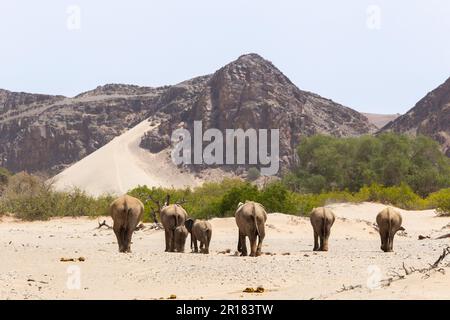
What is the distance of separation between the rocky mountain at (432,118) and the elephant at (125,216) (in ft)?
299

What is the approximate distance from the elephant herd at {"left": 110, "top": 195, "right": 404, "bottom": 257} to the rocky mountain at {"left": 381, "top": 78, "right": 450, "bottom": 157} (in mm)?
86217

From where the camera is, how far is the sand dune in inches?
4488

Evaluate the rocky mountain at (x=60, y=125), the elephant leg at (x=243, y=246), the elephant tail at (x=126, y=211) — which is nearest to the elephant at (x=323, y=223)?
the elephant leg at (x=243, y=246)

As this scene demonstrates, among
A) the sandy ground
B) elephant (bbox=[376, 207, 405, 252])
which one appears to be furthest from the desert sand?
the sandy ground

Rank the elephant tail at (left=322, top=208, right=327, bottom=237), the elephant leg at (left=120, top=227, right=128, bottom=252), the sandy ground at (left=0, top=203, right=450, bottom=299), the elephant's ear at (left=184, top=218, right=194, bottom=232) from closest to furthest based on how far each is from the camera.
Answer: the sandy ground at (left=0, top=203, right=450, bottom=299) < the elephant leg at (left=120, top=227, right=128, bottom=252) < the elephant tail at (left=322, top=208, right=327, bottom=237) < the elephant's ear at (left=184, top=218, right=194, bottom=232)

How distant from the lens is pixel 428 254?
18969 mm

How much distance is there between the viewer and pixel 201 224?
20.6 metres

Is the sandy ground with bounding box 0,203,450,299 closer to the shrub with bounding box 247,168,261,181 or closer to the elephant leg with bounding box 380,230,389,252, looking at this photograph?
the elephant leg with bounding box 380,230,389,252

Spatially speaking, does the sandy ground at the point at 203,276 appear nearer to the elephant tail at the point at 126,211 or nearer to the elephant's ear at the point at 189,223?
the elephant tail at the point at 126,211

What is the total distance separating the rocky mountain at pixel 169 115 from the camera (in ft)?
392

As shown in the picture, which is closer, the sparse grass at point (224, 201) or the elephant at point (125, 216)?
the elephant at point (125, 216)

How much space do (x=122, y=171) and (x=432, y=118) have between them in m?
54.0
